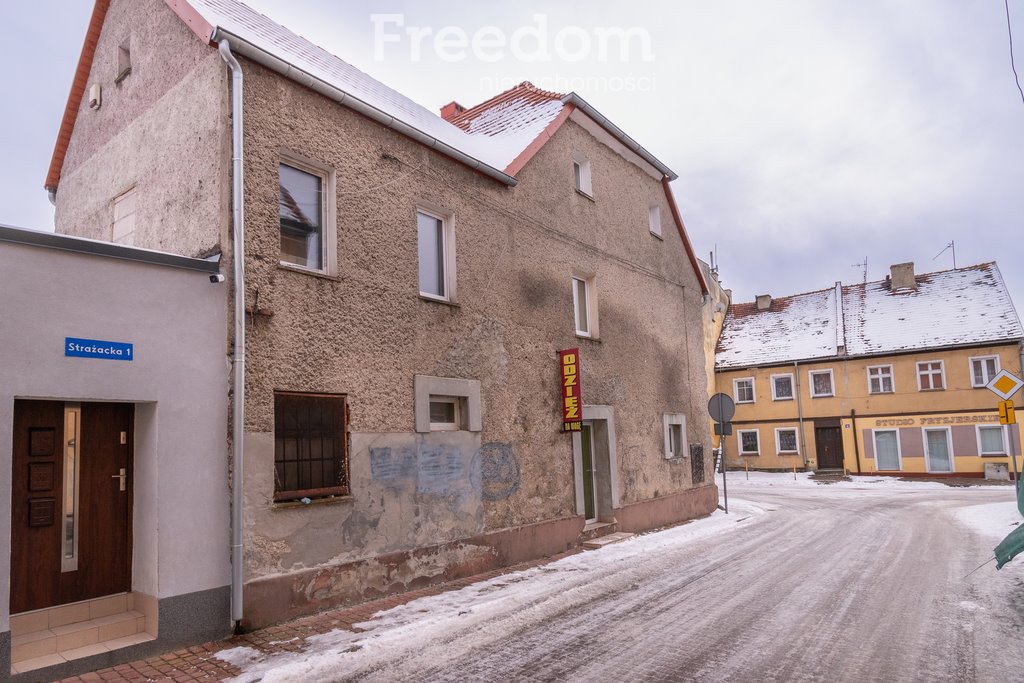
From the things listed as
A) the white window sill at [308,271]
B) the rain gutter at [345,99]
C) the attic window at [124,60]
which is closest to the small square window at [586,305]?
the rain gutter at [345,99]

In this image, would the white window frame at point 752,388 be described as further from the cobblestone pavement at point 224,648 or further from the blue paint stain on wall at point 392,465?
the cobblestone pavement at point 224,648

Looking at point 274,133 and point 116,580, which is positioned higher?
point 274,133

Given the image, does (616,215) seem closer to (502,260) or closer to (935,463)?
(502,260)

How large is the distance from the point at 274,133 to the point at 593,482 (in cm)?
849

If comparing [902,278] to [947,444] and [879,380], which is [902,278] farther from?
[947,444]

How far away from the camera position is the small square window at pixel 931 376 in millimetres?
29422

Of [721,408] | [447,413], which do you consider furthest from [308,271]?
[721,408]

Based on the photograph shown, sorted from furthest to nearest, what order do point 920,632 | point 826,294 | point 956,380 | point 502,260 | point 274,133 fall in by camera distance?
1. point 826,294
2. point 956,380
3. point 502,260
4. point 274,133
5. point 920,632

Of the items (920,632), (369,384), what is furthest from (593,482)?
(920,632)

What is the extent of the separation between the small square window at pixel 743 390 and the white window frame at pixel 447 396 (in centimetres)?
2750

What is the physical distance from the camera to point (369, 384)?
829cm

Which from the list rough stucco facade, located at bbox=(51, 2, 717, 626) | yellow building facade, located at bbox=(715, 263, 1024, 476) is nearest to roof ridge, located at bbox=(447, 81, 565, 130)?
rough stucco facade, located at bbox=(51, 2, 717, 626)

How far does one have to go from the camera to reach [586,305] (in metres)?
13.4

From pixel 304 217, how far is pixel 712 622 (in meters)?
6.19
